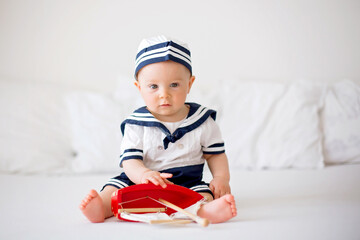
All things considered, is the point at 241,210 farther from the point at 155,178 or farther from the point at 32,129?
the point at 32,129

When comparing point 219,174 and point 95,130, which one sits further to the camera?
point 95,130

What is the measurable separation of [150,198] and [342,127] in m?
1.22

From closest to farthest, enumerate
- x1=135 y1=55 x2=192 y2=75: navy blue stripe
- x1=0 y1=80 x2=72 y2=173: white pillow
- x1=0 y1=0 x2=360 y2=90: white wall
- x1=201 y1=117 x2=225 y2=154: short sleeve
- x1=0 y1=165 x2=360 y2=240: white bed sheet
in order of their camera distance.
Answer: x1=0 y1=165 x2=360 y2=240: white bed sheet < x1=135 y1=55 x2=192 y2=75: navy blue stripe < x1=201 y1=117 x2=225 y2=154: short sleeve < x1=0 y1=80 x2=72 y2=173: white pillow < x1=0 y1=0 x2=360 y2=90: white wall

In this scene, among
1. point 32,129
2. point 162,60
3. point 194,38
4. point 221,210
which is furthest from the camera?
point 194,38

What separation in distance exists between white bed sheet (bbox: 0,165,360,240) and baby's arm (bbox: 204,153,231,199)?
69 millimetres

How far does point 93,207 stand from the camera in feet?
2.81

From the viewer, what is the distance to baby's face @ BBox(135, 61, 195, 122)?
0.96m

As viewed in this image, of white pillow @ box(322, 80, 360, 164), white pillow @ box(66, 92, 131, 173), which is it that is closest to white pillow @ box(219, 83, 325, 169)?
white pillow @ box(322, 80, 360, 164)

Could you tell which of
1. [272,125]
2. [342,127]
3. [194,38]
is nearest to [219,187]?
[272,125]

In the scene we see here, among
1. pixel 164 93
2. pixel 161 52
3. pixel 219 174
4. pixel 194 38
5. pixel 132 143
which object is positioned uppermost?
pixel 194 38

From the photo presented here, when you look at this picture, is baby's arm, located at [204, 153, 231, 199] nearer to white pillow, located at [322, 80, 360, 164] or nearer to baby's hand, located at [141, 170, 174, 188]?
baby's hand, located at [141, 170, 174, 188]

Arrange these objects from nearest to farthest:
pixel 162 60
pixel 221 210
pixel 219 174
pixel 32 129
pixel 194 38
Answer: pixel 221 210, pixel 162 60, pixel 219 174, pixel 32 129, pixel 194 38

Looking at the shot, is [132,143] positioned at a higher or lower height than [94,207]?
higher

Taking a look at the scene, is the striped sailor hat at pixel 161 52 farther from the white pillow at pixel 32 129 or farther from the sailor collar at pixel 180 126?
the white pillow at pixel 32 129
